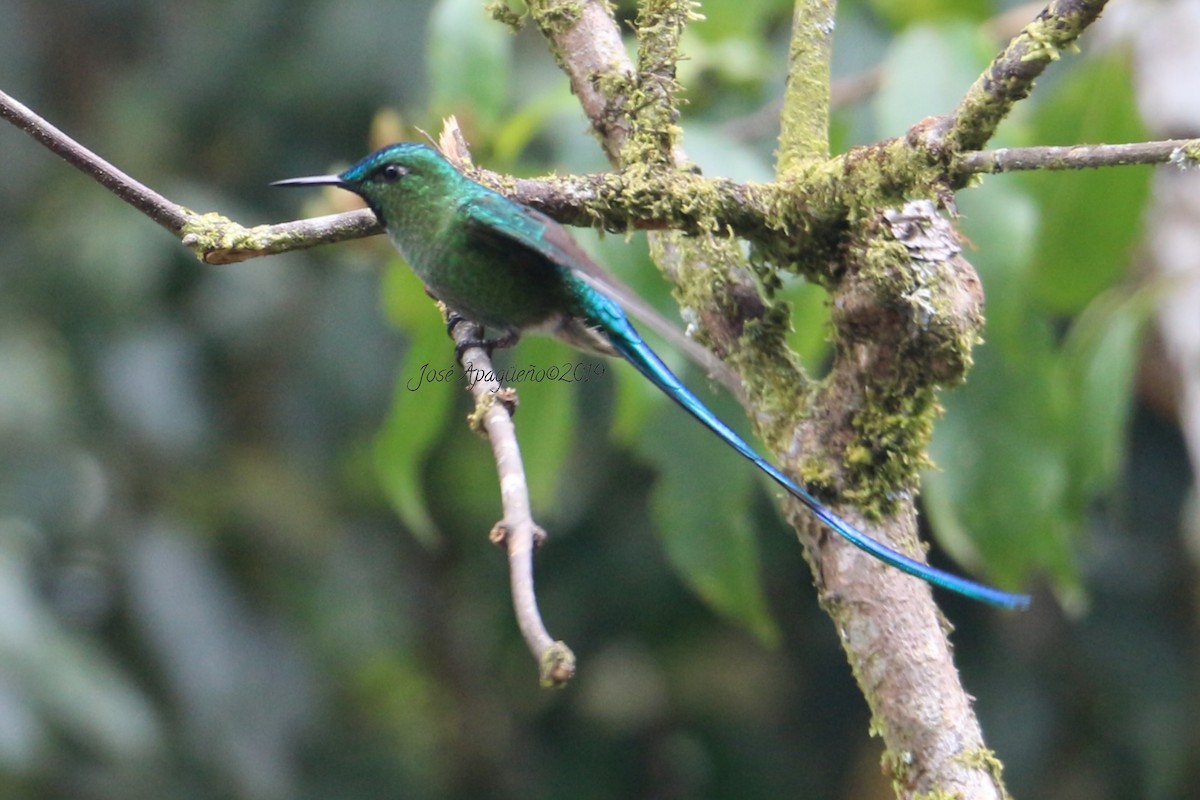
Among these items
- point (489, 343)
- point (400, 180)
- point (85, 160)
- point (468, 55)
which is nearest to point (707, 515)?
point (489, 343)

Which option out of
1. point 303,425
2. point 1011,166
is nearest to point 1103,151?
point 1011,166

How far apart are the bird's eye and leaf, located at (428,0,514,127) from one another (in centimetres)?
47

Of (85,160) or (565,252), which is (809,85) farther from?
(85,160)

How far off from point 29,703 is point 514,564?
3429 millimetres

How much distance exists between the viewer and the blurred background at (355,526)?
14.9 feet

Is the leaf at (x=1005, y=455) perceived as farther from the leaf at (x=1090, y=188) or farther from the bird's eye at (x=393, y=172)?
the bird's eye at (x=393, y=172)

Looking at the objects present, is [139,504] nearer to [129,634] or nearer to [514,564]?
[129,634]

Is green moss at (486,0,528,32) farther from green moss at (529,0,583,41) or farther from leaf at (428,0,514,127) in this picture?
leaf at (428,0,514,127)

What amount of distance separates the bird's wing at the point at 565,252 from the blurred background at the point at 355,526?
→ 1478 millimetres

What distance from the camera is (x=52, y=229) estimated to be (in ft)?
19.2

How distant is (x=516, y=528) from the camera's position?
5.04ft

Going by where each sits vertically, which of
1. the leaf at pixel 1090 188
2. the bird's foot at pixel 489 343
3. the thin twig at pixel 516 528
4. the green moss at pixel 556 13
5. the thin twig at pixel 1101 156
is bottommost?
the thin twig at pixel 516 528

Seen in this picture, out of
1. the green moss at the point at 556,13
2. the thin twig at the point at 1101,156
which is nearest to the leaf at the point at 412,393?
the green moss at the point at 556,13

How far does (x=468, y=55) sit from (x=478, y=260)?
27.3 inches
